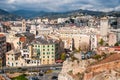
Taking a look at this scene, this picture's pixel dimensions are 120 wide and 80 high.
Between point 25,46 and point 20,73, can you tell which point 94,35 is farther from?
point 20,73

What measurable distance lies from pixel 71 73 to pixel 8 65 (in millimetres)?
18885

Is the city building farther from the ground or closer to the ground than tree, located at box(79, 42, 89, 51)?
farther from the ground

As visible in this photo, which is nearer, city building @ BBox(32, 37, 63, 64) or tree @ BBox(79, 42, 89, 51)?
city building @ BBox(32, 37, 63, 64)

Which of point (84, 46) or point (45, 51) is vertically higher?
point (45, 51)

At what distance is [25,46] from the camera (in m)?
47.7

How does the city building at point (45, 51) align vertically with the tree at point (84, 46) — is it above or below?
above

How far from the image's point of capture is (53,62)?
1758 inches

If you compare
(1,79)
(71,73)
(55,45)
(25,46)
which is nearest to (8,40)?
(25,46)

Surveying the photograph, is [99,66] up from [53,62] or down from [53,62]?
up

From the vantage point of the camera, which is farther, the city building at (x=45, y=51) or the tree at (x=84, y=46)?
the tree at (x=84, y=46)

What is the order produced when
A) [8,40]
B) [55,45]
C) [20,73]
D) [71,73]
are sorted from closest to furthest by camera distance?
[71,73] → [20,73] → [55,45] → [8,40]

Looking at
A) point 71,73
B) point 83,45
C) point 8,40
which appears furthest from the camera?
point 83,45

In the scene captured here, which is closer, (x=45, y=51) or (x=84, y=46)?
(x=45, y=51)

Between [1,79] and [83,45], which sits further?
[83,45]
